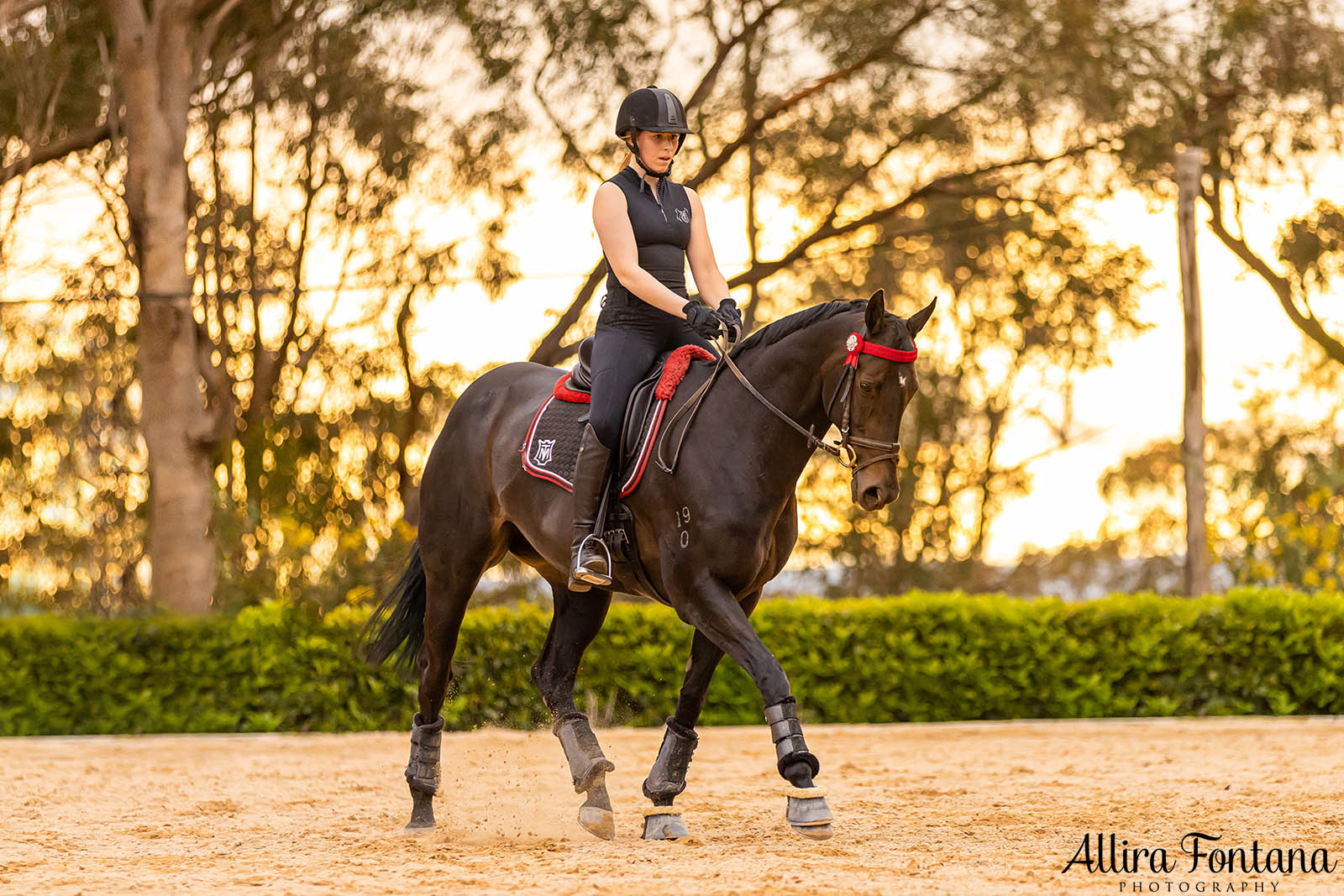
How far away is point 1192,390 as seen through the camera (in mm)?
14266

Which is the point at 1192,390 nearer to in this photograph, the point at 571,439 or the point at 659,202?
the point at 659,202

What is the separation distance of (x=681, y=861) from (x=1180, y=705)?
789 centimetres

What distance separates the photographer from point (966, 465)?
26.5m

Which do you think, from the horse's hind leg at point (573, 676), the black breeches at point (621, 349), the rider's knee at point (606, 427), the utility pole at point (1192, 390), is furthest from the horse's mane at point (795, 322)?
the utility pole at point (1192, 390)

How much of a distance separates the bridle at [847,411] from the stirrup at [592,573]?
42 cm

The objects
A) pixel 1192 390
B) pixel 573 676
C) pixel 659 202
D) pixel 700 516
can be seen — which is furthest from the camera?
pixel 1192 390

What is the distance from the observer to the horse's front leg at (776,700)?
18.0 ft

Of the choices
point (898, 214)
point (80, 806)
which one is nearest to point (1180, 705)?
point (80, 806)

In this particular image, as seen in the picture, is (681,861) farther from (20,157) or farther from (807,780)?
(20,157)

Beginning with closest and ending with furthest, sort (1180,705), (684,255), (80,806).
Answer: (684,255) < (80,806) < (1180,705)

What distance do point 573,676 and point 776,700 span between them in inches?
68.0

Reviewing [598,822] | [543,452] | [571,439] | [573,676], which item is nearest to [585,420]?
[571,439]

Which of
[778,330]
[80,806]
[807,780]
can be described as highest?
[778,330]

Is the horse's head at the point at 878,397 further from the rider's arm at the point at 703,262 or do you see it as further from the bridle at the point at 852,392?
the rider's arm at the point at 703,262
